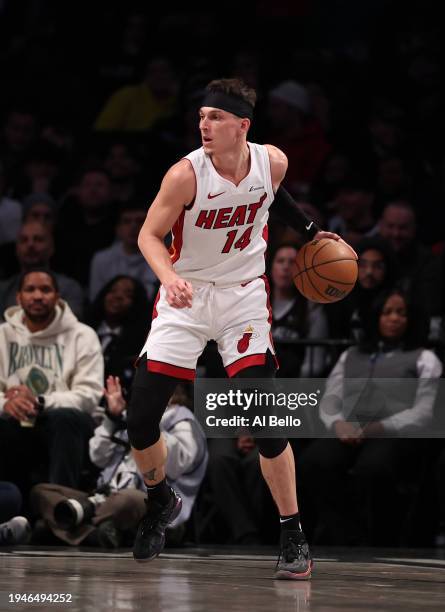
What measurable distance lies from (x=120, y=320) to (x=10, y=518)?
6.07 ft

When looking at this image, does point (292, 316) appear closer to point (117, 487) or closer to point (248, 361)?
point (117, 487)

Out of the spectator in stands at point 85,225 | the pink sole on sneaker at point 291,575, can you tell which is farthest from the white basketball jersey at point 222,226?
the spectator in stands at point 85,225

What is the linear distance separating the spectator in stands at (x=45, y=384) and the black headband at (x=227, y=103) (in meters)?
2.63

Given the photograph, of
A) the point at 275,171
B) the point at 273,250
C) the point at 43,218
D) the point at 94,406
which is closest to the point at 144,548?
the point at 275,171

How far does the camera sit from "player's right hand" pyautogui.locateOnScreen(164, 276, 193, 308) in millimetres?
5207

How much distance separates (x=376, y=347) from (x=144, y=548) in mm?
2814

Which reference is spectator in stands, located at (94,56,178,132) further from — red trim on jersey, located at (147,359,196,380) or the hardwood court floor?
red trim on jersey, located at (147,359,196,380)

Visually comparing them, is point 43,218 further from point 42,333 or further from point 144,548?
point 144,548

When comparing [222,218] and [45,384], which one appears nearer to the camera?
[222,218]

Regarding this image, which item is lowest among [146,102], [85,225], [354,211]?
[85,225]

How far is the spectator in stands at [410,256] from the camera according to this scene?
29.1 ft

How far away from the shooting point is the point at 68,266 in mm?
9930

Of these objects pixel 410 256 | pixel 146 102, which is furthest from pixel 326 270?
pixel 146 102

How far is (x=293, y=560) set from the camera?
5648mm
